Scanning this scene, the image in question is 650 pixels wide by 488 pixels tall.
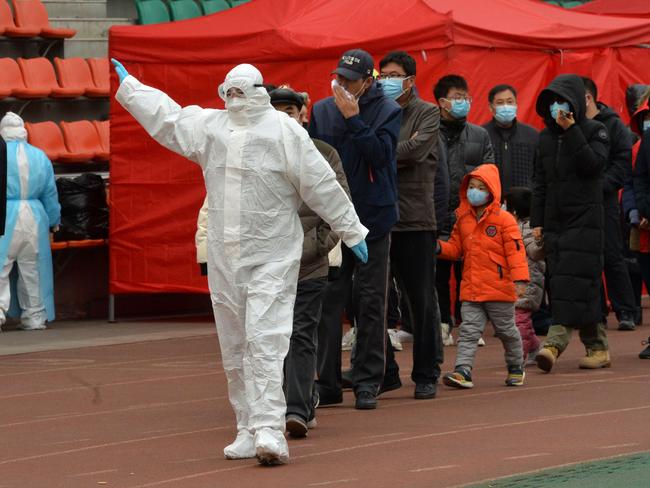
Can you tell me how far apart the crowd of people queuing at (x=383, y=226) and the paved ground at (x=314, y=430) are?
9.1 inches

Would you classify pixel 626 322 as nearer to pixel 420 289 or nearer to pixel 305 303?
pixel 420 289

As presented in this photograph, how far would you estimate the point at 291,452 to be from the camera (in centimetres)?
776

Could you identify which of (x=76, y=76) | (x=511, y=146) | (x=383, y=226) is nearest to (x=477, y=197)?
(x=383, y=226)

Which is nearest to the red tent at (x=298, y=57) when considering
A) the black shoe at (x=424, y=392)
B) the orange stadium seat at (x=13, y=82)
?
the orange stadium seat at (x=13, y=82)

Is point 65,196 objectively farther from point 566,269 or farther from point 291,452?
point 291,452

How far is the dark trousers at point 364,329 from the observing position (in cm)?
907

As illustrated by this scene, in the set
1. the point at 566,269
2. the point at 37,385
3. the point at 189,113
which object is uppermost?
the point at 189,113

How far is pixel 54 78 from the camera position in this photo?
53.1 feet

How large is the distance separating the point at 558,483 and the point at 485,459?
0.72 m

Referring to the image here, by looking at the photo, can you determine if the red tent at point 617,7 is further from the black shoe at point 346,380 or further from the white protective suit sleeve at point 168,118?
the white protective suit sleeve at point 168,118

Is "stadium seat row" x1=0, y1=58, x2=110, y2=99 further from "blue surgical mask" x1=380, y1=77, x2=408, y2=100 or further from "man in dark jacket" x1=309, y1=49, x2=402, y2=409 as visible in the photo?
"man in dark jacket" x1=309, y1=49, x2=402, y2=409

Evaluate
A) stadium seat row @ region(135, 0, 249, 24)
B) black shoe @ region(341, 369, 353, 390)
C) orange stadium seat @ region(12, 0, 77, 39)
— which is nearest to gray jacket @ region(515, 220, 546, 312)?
black shoe @ region(341, 369, 353, 390)

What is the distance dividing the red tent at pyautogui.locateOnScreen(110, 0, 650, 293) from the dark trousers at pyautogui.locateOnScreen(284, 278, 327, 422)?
5721mm

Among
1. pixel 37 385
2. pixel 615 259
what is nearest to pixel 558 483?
pixel 37 385
